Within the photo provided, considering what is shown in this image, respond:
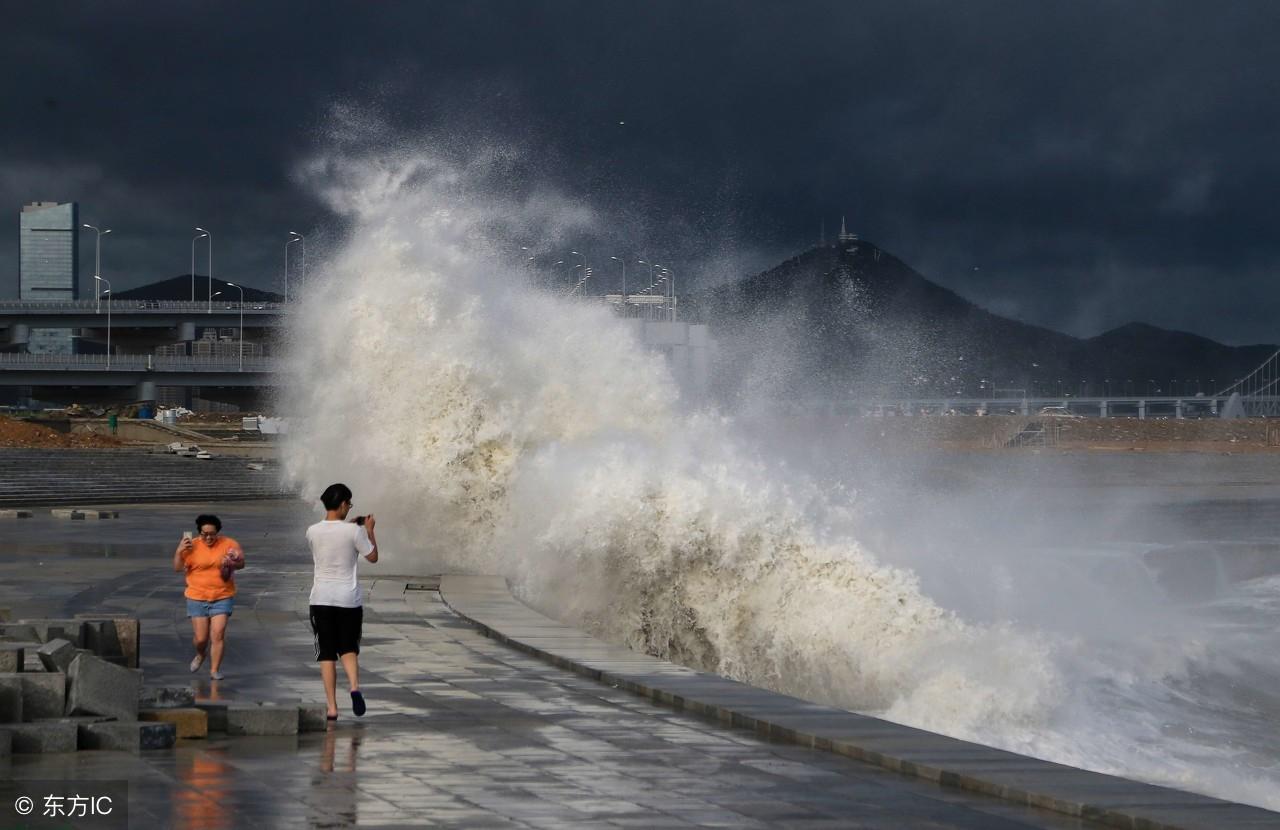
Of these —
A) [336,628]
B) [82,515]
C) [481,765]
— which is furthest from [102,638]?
[82,515]

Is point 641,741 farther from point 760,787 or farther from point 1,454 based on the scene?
point 1,454

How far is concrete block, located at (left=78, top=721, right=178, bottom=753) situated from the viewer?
8047 millimetres

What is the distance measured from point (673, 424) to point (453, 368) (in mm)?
3537

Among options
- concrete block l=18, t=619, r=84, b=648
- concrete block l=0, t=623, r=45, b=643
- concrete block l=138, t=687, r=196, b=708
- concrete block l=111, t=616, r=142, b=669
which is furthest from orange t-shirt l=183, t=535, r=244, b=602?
concrete block l=138, t=687, r=196, b=708

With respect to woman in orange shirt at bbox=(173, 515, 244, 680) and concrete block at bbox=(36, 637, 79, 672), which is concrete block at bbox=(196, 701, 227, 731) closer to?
concrete block at bbox=(36, 637, 79, 672)

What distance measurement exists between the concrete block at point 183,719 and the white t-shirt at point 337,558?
1087 millimetres

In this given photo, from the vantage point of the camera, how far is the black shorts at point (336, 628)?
30.6 ft

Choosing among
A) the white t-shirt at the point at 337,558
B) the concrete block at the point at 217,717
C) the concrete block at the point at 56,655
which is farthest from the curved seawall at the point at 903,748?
the concrete block at the point at 56,655

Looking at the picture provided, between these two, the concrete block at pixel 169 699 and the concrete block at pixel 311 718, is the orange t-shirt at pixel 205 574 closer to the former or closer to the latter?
the concrete block at pixel 169 699

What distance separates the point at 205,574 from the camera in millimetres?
10938

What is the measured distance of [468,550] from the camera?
2234 centimetres

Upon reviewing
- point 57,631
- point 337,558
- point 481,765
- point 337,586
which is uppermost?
point 337,558

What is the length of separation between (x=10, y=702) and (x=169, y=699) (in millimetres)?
1024

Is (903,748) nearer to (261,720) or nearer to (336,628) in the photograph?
(336,628)
